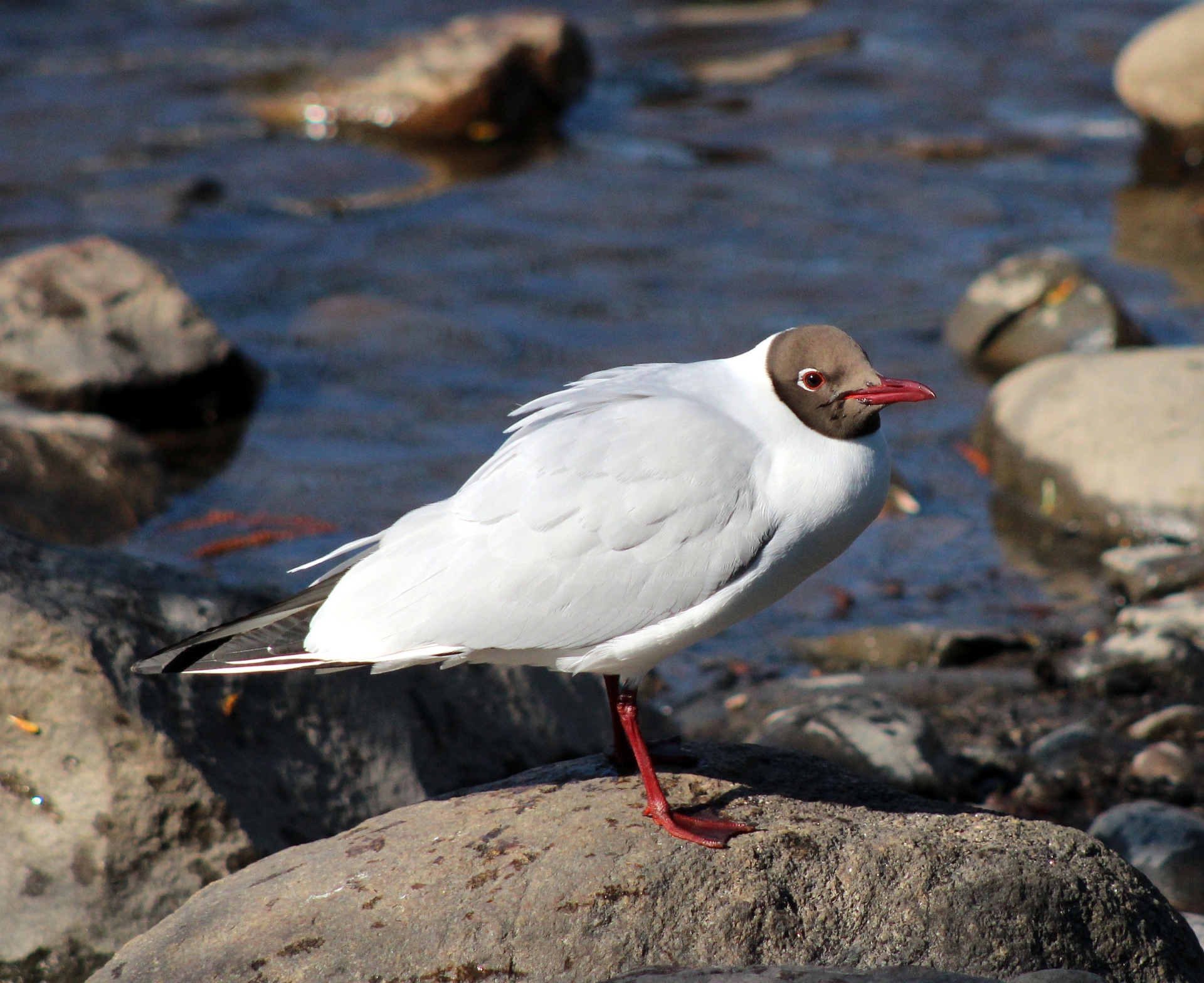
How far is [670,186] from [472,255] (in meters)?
2.30

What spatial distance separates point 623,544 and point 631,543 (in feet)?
0.08

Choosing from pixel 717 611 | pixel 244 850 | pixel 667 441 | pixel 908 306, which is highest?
pixel 667 441

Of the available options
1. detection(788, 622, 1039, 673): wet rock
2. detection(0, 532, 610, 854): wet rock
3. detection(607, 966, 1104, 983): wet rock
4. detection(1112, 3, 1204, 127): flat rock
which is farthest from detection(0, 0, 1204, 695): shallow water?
detection(607, 966, 1104, 983): wet rock

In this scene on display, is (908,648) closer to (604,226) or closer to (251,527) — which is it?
(251,527)

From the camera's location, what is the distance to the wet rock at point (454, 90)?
1439 centimetres

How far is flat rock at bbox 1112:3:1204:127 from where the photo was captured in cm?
1272

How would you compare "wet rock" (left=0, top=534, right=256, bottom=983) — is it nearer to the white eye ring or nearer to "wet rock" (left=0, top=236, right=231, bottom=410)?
the white eye ring

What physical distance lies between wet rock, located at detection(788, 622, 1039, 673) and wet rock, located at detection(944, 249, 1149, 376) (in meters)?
3.42

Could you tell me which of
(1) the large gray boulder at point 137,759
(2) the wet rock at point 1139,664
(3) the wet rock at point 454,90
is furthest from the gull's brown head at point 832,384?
(3) the wet rock at point 454,90

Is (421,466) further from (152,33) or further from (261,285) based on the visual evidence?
(152,33)

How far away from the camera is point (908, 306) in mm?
10773

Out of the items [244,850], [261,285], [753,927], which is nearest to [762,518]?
[753,927]

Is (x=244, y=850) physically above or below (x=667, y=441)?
below

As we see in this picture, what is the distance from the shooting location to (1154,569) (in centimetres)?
706
